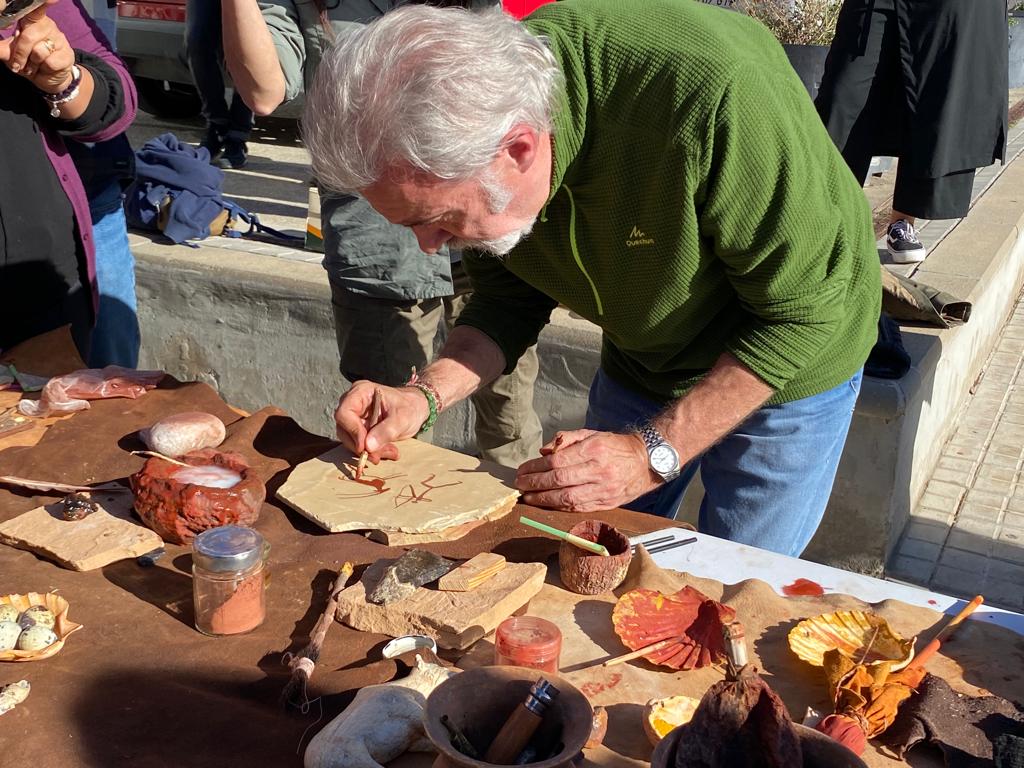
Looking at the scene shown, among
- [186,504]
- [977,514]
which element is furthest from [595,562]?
[977,514]

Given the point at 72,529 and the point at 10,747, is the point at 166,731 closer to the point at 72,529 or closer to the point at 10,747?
the point at 10,747

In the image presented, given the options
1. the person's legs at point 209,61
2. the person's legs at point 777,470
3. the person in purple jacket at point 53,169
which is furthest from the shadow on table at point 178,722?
the person's legs at point 209,61

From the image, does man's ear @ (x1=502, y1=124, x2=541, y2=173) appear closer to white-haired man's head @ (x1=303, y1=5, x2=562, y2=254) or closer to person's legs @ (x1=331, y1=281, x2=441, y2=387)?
white-haired man's head @ (x1=303, y1=5, x2=562, y2=254)

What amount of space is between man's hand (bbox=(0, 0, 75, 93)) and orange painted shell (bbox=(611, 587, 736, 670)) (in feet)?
6.05

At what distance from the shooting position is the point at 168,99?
895 cm

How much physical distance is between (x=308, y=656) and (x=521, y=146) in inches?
35.2

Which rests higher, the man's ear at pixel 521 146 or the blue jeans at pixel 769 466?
the man's ear at pixel 521 146

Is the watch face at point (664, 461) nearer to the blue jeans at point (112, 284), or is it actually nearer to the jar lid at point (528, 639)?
the jar lid at point (528, 639)

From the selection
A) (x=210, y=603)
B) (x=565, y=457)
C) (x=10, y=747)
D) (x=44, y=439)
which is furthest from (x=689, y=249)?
(x=44, y=439)

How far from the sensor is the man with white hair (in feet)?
5.35

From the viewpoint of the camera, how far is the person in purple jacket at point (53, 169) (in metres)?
2.57

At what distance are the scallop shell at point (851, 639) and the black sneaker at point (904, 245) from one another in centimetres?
310

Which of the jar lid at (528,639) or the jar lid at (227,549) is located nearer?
the jar lid at (528,639)

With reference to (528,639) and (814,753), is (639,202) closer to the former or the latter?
(528,639)
